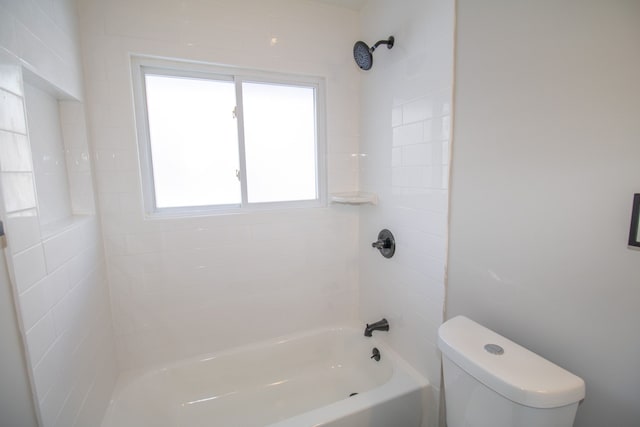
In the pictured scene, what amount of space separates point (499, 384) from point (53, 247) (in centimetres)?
149

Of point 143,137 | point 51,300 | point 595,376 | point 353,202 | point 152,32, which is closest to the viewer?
point 595,376

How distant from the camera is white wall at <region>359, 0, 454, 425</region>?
1.25 metres

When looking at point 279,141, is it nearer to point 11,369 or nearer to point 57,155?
point 57,155

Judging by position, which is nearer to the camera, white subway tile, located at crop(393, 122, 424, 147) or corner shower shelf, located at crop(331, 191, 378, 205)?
white subway tile, located at crop(393, 122, 424, 147)

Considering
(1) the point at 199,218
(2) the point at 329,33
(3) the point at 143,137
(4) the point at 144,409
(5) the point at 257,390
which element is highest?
(2) the point at 329,33

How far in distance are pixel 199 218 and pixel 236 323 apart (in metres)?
0.73

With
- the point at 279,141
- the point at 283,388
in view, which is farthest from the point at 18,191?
the point at 283,388

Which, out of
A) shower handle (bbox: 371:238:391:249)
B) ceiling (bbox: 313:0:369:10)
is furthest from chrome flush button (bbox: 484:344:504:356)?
ceiling (bbox: 313:0:369:10)

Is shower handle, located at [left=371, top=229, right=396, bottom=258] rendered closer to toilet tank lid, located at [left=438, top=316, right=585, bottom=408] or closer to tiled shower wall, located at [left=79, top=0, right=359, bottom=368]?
tiled shower wall, located at [left=79, top=0, right=359, bottom=368]

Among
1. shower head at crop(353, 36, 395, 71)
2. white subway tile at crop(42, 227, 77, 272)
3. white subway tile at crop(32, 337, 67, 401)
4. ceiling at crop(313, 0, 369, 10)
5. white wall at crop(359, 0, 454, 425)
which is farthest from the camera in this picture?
ceiling at crop(313, 0, 369, 10)

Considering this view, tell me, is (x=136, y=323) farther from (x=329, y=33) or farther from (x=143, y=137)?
(x=329, y=33)

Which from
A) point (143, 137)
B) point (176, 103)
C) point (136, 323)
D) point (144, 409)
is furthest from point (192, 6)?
point (144, 409)

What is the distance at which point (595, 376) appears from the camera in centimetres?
81

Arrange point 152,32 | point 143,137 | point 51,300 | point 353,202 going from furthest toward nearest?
point 353,202
point 143,137
point 152,32
point 51,300
